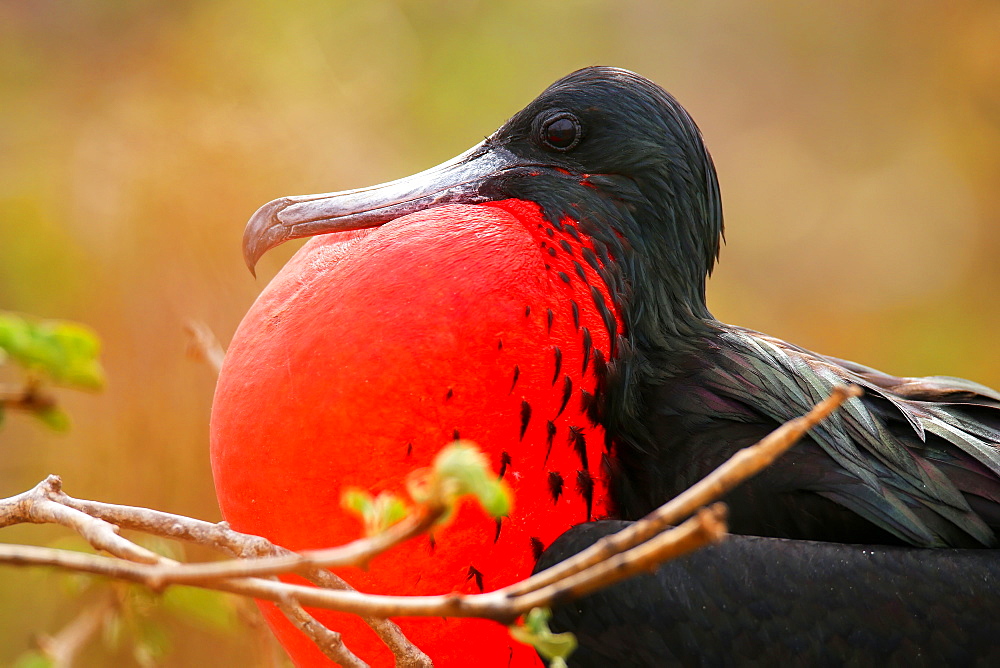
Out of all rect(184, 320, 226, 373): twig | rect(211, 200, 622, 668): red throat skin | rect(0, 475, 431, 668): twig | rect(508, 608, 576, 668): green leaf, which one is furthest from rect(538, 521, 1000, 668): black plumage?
rect(184, 320, 226, 373): twig

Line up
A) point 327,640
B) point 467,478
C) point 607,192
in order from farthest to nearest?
1. point 607,192
2. point 327,640
3. point 467,478

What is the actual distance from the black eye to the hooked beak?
2.7 inches

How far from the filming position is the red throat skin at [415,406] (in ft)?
4.98

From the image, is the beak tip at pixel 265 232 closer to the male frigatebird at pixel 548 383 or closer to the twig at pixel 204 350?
the male frigatebird at pixel 548 383

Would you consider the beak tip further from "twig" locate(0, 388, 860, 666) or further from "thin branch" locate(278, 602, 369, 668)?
"twig" locate(0, 388, 860, 666)

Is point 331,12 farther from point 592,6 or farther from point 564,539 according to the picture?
point 564,539

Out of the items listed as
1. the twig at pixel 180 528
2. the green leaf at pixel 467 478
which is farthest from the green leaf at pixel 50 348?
the green leaf at pixel 467 478

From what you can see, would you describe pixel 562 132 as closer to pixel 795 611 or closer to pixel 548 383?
pixel 548 383

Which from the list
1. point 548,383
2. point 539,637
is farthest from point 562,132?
point 539,637

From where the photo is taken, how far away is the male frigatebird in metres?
1.54

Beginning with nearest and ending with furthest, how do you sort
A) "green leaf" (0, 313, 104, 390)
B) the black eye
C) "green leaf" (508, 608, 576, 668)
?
"green leaf" (508, 608, 576, 668)
"green leaf" (0, 313, 104, 390)
the black eye

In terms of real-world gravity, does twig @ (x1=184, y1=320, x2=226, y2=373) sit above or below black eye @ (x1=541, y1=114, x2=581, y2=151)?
below

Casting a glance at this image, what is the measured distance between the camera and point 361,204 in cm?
188

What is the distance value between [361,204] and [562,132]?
0.40 meters
